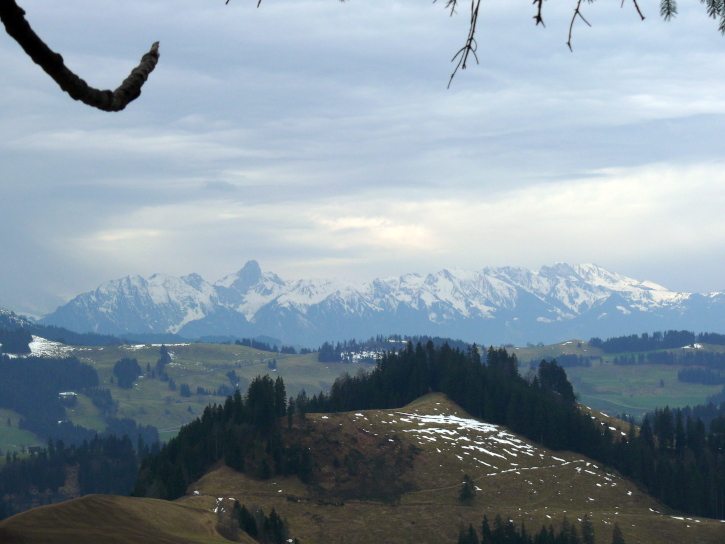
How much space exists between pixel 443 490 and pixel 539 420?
5142 cm

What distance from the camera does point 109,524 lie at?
75.6 m

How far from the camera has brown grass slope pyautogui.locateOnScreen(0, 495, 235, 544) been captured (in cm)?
6494

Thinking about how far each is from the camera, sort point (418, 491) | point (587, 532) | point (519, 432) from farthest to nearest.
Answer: point (519, 432) → point (418, 491) → point (587, 532)

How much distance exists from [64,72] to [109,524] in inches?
3077

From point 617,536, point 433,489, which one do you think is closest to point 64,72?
point 617,536

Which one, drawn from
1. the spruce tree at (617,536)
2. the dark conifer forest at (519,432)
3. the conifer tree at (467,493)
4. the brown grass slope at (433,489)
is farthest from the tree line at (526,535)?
the dark conifer forest at (519,432)

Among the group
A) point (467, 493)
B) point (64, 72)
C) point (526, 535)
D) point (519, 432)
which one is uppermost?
point (64, 72)

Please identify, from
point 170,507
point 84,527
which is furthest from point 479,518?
point 84,527

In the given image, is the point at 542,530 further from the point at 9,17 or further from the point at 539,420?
the point at 9,17

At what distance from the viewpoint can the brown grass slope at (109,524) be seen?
213 feet

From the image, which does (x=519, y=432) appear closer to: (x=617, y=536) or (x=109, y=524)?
(x=617, y=536)

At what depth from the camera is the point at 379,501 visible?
13500 cm

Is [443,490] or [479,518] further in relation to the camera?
[443,490]

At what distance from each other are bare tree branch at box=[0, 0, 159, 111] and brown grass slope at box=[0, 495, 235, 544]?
65204mm
